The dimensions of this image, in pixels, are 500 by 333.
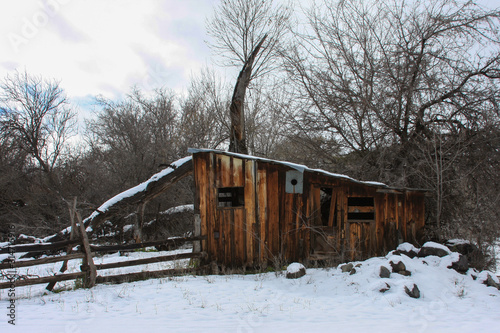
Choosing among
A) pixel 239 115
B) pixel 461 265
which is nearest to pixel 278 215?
pixel 461 265

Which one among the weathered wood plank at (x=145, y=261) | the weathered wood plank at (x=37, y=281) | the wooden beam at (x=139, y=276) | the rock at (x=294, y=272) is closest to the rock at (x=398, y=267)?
the rock at (x=294, y=272)

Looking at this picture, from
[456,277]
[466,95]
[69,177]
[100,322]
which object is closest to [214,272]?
[100,322]

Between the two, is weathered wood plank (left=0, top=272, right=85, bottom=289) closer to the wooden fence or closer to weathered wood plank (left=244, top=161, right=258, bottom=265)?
the wooden fence

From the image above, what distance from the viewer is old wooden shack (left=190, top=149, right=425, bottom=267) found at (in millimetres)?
8156

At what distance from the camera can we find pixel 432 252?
802 cm

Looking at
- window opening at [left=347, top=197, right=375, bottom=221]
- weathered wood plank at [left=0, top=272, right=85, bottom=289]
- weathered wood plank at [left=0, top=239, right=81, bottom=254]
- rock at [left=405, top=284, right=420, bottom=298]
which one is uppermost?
window opening at [left=347, top=197, right=375, bottom=221]

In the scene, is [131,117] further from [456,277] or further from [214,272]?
Answer: [456,277]

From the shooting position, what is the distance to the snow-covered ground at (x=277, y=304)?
4590 millimetres

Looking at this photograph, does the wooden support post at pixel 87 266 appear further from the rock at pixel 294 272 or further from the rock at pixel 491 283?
the rock at pixel 491 283

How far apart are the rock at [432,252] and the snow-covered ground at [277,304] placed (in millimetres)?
174

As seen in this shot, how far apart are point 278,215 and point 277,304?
3.06 metres

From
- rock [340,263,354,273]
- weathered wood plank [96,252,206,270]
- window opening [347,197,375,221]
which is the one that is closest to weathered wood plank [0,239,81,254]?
weathered wood plank [96,252,206,270]

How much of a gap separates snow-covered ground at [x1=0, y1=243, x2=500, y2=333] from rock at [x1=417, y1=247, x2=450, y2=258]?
17cm

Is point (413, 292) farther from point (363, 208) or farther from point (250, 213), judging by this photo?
point (250, 213)
